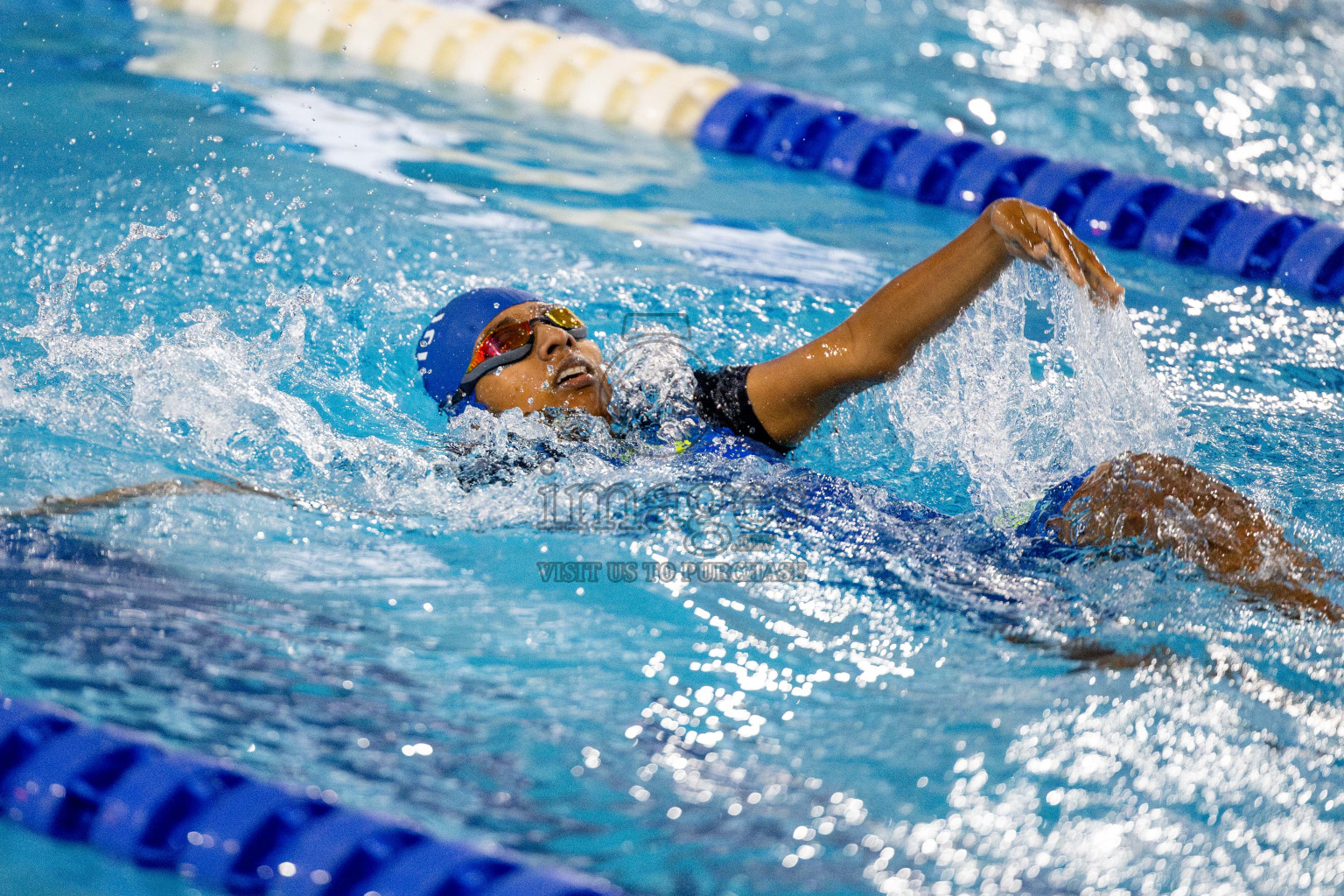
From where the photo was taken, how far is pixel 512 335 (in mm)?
2758

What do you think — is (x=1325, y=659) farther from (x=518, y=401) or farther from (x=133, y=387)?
(x=133, y=387)

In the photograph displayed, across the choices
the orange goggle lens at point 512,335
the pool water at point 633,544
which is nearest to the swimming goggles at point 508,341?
the orange goggle lens at point 512,335

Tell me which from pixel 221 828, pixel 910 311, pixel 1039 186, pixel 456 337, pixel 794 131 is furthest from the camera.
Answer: pixel 794 131

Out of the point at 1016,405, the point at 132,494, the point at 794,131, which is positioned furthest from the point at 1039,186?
the point at 132,494

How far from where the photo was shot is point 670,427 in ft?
9.15

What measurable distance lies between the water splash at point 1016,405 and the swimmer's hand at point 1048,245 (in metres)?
0.36

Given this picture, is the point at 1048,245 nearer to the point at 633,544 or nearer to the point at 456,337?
the point at 633,544

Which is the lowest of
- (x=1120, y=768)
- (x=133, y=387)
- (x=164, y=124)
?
(x=1120, y=768)

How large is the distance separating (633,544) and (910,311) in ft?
2.41

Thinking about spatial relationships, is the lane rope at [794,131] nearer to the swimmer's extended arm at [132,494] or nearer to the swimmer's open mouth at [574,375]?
the swimmer's open mouth at [574,375]

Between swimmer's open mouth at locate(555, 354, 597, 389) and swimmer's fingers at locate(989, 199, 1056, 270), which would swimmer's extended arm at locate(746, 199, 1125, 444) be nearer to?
swimmer's fingers at locate(989, 199, 1056, 270)

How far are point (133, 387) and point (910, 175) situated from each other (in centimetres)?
321

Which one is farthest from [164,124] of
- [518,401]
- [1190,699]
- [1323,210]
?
[1323,210]

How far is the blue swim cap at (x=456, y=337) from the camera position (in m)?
2.82
